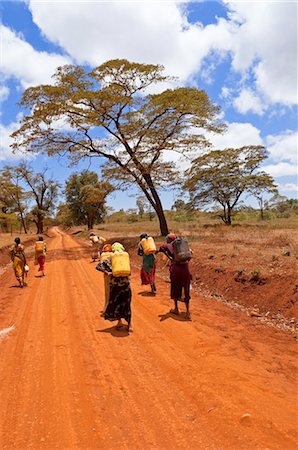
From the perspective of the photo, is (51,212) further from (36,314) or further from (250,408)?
(250,408)

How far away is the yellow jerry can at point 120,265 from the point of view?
7037 millimetres

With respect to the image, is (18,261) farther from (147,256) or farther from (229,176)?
(229,176)

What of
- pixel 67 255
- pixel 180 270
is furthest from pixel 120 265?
pixel 67 255

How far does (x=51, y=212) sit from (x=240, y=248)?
148 ft

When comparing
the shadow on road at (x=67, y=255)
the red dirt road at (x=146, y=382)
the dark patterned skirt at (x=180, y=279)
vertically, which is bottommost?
the red dirt road at (x=146, y=382)

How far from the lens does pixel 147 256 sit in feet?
34.4

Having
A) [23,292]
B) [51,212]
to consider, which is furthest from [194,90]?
[51,212]

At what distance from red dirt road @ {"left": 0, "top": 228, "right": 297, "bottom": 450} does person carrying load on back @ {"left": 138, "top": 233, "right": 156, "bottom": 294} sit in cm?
187

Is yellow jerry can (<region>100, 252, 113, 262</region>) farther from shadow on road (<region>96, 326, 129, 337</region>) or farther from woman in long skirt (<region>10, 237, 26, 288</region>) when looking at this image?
woman in long skirt (<region>10, 237, 26, 288</region>)

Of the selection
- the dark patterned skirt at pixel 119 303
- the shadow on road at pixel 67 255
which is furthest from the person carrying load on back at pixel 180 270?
the shadow on road at pixel 67 255

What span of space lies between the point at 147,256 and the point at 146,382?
565 cm

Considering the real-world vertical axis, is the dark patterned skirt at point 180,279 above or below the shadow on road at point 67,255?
above

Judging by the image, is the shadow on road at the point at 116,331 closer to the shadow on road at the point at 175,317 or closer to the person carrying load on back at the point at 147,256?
the shadow on road at the point at 175,317

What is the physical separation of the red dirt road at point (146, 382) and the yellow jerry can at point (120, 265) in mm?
1299
